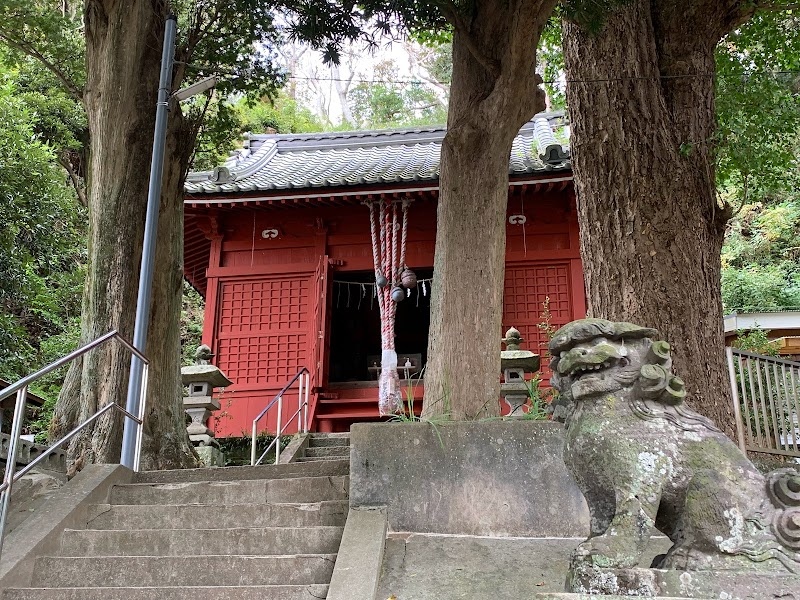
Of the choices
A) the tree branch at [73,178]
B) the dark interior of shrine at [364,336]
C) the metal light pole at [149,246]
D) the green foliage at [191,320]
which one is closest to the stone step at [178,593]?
the metal light pole at [149,246]

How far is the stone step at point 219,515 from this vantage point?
4.21 metres

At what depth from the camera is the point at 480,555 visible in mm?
3592

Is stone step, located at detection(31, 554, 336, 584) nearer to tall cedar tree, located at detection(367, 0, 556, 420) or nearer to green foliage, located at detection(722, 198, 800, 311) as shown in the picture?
tall cedar tree, located at detection(367, 0, 556, 420)

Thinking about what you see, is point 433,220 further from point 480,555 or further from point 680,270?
point 480,555

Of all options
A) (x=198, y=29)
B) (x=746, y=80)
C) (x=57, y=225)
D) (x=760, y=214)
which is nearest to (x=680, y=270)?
(x=746, y=80)

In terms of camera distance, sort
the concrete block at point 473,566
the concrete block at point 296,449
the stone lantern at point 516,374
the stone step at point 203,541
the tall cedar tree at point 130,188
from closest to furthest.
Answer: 1. the concrete block at point 473,566
2. the stone step at point 203,541
3. the tall cedar tree at point 130,188
4. the concrete block at point 296,449
5. the stone lantern at point 516,374

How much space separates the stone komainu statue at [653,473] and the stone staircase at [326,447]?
5529mm

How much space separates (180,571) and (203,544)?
262 mm

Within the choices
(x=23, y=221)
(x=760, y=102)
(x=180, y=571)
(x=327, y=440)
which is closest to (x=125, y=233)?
(x=327, y=440)

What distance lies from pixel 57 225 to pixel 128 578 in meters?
10.8

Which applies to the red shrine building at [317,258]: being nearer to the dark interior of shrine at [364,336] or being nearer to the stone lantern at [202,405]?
the stone lantern at [202,405]

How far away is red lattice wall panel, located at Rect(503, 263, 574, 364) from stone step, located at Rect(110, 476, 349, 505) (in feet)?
23.0

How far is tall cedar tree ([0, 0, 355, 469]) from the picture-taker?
21.2ft

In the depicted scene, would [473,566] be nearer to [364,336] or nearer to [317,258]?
[317,258]
